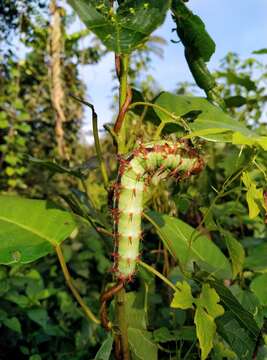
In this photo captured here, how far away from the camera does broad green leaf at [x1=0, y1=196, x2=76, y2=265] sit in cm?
96

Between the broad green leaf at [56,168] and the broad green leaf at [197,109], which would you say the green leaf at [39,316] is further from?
the broad green leaf at [197,109]

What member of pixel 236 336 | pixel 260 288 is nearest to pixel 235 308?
pixel 236 336

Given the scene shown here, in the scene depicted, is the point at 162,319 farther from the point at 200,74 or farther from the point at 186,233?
the point at 200,74

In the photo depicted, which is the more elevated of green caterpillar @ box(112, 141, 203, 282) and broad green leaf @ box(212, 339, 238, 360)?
green caterpillar @ box(112, 141, 203, 282)

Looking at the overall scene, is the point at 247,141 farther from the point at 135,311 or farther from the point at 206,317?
the point at 135,311

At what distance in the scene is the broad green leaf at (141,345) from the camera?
1013 mm

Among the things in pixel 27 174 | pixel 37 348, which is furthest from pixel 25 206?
pixel 27 174

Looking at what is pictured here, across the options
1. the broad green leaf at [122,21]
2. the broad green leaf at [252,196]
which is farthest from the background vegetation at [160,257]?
the broad green leaf at [122,21]

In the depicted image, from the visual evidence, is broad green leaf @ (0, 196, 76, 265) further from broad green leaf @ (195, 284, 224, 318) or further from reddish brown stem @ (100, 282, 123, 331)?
broad green leaf @ (195, 284, 224, 318)

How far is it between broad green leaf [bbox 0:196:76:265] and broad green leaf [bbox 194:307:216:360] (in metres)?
0.30

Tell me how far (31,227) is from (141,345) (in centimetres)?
30

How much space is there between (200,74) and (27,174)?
491 cm

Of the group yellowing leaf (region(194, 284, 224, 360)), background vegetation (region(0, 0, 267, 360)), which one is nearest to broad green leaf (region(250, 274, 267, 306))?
background vegetation (region(0, 0, 267, 360))

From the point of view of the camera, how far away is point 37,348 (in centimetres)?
184
